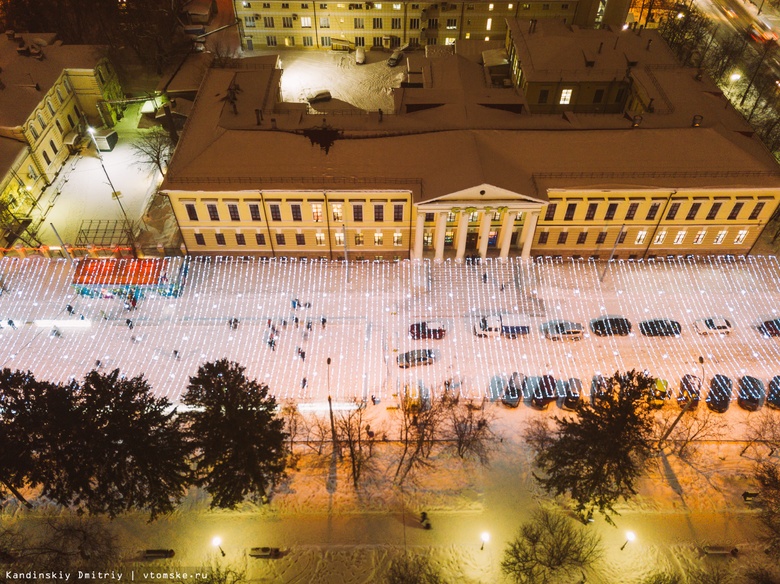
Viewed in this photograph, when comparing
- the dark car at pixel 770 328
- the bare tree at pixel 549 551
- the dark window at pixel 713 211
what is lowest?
the bare tree at pixel 549 551

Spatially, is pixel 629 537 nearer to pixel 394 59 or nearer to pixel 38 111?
pixel 394 59

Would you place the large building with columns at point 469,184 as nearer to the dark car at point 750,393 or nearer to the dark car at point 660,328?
the dark car at point 660,328

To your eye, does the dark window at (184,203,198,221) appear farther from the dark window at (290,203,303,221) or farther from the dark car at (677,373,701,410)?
the dark car at (677,373,701,410)

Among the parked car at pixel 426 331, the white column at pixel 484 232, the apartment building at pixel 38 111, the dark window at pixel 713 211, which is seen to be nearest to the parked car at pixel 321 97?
the apartment building at pixel 38 111

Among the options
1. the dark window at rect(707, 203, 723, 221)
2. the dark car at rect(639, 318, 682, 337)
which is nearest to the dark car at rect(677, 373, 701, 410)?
the dark car at rect(639, 318, 682, 337)

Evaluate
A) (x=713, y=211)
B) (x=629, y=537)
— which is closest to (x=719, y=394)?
(x=629, y=537)

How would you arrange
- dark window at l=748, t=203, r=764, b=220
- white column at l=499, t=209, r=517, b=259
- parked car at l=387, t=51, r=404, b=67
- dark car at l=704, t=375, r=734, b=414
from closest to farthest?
dark car at l=704, t=375, r=734, b=414 → white column at l=499, t=209, r=517, b=259 → dark window at l=748, t=203, r=764, b=220 → parked car at l=387, t=51, r=404, b=67
